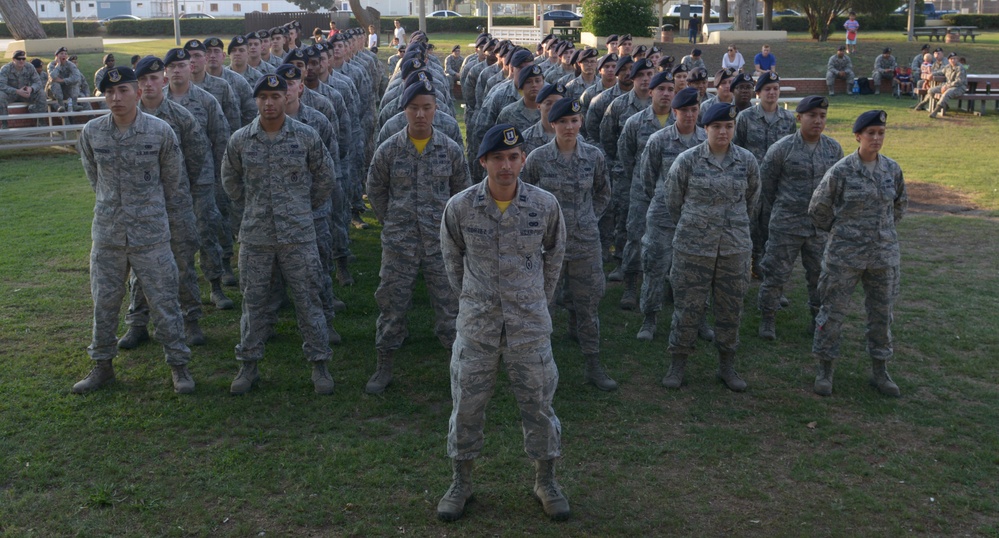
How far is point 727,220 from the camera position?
23.0ft

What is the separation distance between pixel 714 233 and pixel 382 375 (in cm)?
272

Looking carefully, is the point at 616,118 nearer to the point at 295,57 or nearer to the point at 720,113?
the point at 720,113

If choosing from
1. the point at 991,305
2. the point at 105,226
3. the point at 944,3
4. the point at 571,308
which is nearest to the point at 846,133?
the point at 991,305

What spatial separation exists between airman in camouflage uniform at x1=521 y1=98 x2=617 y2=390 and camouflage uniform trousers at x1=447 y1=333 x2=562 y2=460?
205 cm

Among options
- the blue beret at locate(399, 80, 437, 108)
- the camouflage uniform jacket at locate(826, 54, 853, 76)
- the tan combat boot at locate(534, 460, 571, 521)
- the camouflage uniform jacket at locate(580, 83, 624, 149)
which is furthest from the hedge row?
the tan combat boot at locate(534, 460, 571, 521)

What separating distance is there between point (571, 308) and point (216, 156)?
144 inches

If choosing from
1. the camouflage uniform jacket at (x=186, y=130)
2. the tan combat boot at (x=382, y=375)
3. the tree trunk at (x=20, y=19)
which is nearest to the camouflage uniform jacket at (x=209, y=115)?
the camouflage uniform jacket at (x=186, y=130)

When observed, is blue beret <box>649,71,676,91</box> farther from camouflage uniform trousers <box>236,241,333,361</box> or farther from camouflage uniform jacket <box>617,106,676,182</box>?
camouflage uniform trousers <box>236,241,333,361</box>

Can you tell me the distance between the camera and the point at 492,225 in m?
5.14

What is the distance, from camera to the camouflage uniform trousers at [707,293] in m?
7.09

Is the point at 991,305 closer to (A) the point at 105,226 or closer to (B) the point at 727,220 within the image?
(B) the point at 727,220

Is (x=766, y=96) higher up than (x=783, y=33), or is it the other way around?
(x=783, y=33)

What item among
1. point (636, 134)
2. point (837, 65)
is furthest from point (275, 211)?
point (837, 65)

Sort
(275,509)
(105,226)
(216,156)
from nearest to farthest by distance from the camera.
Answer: (275,509) < (105,226) < (216,156)
